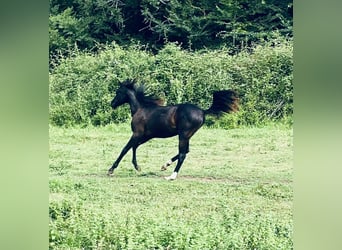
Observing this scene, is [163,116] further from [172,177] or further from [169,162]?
[172,177]

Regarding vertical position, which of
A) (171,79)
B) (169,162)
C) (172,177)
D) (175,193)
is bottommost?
(175,193)

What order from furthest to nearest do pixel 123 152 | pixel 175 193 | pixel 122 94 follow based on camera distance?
pixel 122 94 → pixel 123 152 → pixel 175 193

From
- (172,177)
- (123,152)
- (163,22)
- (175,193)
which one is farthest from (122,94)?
(175,193)

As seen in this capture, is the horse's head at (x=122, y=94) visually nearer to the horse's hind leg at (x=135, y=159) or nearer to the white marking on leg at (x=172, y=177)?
the horse's hind leg at (x=135, y=159)

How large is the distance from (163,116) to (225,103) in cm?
64

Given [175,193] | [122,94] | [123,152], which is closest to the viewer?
[175,193]

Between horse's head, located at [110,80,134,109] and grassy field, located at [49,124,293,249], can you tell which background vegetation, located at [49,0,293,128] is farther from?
grassy field, located at [49,124,293,249]

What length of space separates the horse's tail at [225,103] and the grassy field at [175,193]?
0.66 feet

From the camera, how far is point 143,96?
6.50 m

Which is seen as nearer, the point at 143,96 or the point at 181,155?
the point at 181,155

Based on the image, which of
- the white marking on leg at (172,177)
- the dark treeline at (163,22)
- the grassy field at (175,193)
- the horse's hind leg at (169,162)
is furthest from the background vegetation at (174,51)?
the white marking on leg at (172,177)

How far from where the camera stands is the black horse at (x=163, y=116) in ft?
21.0
